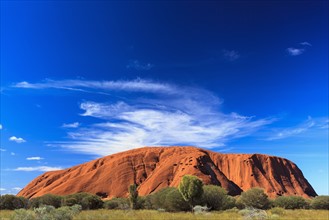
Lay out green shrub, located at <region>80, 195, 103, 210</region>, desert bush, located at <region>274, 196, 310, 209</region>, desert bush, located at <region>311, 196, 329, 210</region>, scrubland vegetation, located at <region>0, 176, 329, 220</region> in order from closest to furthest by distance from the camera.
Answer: scrubland vegetation, located at <region>0, 176, 329, 220</region>
desert bush, located at <region>274, 196, 310, 209</region>
desert bush, located at <region>311, 196, 329, 210</region>
green shrub, located at <region>80, 195, 103, 210</region>

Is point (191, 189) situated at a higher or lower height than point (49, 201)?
lower

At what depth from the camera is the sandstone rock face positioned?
91250 mm

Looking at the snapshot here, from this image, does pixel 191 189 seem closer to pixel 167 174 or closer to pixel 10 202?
pixel 10 202

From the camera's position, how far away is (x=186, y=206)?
1495 inches

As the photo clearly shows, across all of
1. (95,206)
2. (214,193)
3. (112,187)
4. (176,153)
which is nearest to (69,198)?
(95,206)

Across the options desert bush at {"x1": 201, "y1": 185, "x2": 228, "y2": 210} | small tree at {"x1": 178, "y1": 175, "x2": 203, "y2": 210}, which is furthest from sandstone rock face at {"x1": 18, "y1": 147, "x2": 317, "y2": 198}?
small tree at {"x1": 178, "y1": 175, "x2": 203, "y2": 210}

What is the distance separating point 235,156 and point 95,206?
75275 mm

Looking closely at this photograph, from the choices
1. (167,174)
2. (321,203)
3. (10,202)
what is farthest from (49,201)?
(321,203)

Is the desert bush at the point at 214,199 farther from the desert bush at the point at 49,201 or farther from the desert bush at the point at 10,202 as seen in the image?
the desert bush at the point at 10,202

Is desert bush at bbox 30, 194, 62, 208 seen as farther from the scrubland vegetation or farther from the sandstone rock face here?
the sandstone rock face

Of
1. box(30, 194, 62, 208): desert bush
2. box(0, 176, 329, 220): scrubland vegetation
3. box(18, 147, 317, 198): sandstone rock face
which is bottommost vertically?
box(0, 176, 329, 220): scrubland vegetation

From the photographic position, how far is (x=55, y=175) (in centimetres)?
11725

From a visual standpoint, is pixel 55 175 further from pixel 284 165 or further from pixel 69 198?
pixel 284 165

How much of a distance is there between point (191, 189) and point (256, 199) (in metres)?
14.7
